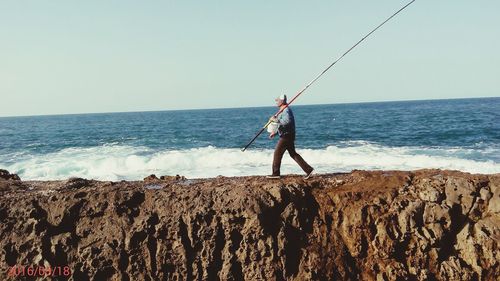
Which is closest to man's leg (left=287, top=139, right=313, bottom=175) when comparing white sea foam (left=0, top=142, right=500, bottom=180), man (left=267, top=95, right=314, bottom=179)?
man (left=267, top=95, right=314, bottom=179)

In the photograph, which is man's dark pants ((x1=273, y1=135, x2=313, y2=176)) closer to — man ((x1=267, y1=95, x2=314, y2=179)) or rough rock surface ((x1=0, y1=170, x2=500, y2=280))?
man ((x1=267, y1=95, x2=314, y2=179))

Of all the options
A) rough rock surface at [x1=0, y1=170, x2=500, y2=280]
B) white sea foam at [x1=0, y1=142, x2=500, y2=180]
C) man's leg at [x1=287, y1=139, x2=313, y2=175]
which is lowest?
white sea foam at [x1=0, y1=142, x2=500, y2=180]

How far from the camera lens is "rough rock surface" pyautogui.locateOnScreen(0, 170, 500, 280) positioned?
215 inches

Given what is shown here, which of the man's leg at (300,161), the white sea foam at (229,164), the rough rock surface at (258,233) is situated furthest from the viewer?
the white sea foam at (229,164)

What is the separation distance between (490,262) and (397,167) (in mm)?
10901

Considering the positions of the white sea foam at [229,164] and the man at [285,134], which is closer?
the man at [285,134]

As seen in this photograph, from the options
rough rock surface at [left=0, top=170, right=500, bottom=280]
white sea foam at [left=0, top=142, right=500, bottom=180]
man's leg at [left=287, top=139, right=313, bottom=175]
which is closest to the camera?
rough rock surface at [left=0, top=170, right=500, bottom=280]

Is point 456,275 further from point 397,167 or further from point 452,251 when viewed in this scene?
point 397,167

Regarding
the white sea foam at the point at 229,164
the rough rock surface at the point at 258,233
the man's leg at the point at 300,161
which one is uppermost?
the man's leg at the point at 300,161

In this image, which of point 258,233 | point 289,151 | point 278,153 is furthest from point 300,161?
point 258,233

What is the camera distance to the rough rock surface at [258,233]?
17.9 ft

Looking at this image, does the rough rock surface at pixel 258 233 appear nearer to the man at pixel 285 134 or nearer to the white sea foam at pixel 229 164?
the man at pixel 285 134

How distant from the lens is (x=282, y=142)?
7148 mm

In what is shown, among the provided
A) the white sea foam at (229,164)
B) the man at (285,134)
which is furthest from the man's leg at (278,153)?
the white sea foam at (229,164)
